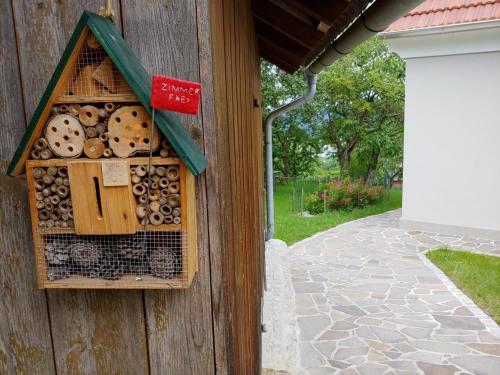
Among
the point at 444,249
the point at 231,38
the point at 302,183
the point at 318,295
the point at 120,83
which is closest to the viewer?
the point at 120,83

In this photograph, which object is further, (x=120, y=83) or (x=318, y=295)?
(x=318, y=295)

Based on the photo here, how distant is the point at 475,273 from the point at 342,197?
5491 millimetres

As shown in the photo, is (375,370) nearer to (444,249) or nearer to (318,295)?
(318,295)

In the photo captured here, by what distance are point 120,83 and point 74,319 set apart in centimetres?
59

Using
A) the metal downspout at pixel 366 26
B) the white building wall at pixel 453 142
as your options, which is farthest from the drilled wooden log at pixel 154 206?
the white building wall at pixel 453 142

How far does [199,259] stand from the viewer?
2.98 ft

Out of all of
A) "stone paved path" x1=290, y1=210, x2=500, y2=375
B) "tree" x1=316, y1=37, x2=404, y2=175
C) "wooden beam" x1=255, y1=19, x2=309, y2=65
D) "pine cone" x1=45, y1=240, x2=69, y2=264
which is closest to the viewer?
"pine cone" x1=45, y1=240, x2=69, y2=264

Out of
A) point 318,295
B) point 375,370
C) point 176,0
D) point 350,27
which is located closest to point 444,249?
point 318,295

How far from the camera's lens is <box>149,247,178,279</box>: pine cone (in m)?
0.84

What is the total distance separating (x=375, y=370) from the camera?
3369 mm

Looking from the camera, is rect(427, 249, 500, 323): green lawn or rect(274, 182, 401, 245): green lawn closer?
rect(427, 249, 500, 323): green lawn

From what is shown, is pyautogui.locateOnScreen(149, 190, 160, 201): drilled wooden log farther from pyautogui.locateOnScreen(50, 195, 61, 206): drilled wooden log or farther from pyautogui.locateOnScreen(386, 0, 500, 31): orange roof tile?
pyautogui.locateOnScreen(386, 0, 500, 31): orange roof tile

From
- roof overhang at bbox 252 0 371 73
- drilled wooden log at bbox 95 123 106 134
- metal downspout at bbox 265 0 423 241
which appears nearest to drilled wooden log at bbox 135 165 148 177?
drilled wooden log at bbox 95 123 106 134

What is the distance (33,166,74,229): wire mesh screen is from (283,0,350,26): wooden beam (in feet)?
5.06
